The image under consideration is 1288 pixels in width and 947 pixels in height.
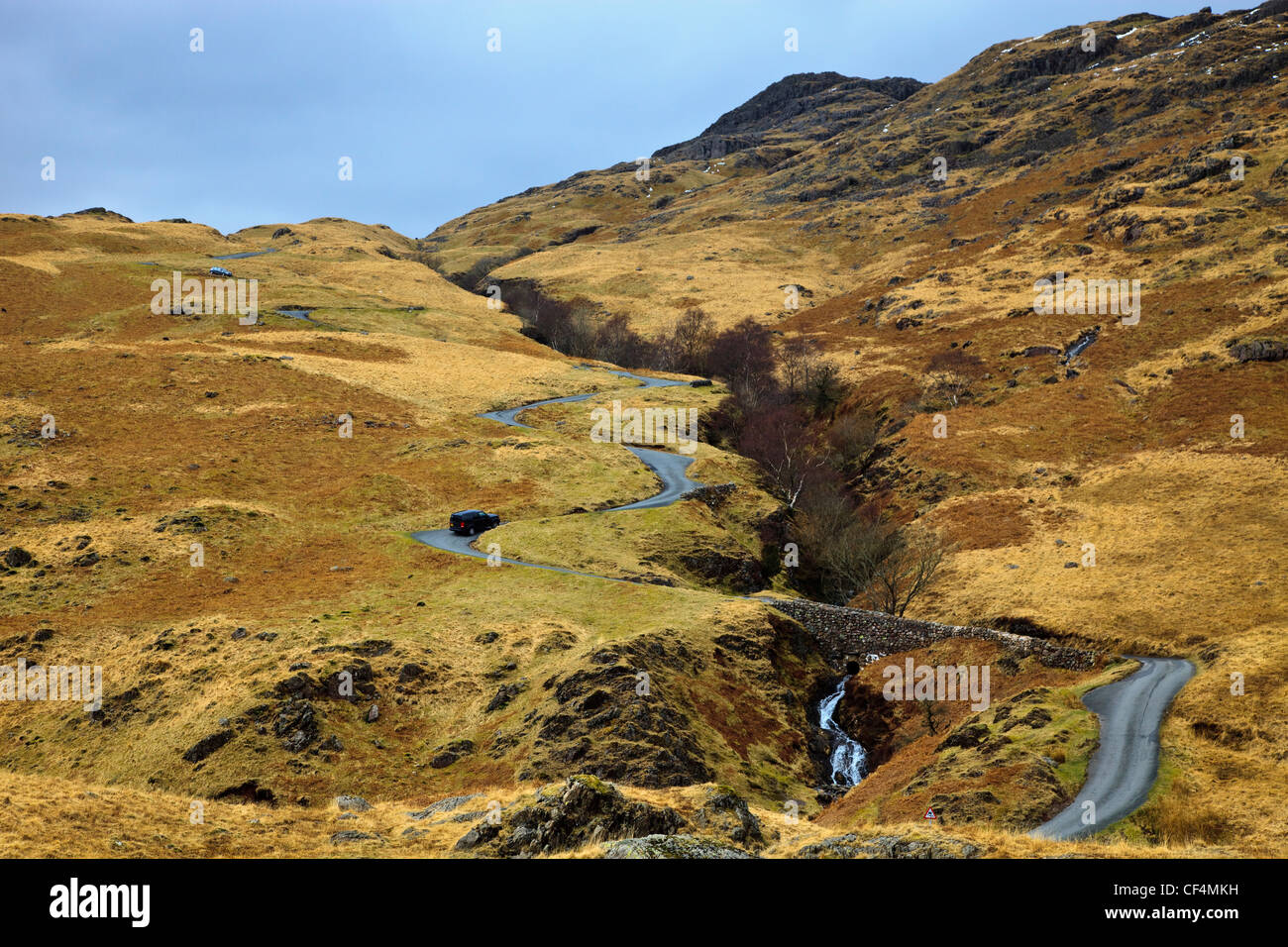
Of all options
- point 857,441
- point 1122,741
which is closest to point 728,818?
point 1122,741

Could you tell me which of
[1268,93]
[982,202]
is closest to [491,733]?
[982,202]

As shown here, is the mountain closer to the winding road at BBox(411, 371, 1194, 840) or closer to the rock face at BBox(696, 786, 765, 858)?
the rock face at BBox(696, 786, 765, 858)

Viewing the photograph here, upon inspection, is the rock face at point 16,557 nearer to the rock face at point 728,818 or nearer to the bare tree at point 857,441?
the rock face at point 728,818

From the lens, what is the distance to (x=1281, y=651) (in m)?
30.7

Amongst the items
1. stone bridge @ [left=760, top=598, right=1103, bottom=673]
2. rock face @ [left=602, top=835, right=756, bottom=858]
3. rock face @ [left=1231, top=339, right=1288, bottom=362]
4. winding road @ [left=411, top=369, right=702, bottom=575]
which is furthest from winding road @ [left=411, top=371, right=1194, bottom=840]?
rock face @ [left=1231, top=339, right=1288, bottom=362]

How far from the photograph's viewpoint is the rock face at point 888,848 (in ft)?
50.2

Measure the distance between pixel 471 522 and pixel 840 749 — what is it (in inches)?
1154

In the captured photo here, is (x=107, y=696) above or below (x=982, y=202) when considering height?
below

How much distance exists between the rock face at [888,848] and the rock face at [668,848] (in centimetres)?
210

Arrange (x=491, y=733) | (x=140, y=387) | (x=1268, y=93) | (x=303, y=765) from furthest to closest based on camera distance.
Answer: (x=1268, y=93)
(x=140, y=387)
(x=491, y=733)
(x=303, y=765)

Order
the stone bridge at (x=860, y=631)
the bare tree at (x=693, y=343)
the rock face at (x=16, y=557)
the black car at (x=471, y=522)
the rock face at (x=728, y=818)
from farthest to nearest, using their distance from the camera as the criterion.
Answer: the bare tree at (x=693, y=343)
the black car at (x=471, y=522)
the stone bridge at (x=860, y=631)
the rock face at (x=16, y=557)
the rock face at (x=728, y=818)

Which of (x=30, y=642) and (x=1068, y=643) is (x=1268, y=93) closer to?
(x=1068, y=643)

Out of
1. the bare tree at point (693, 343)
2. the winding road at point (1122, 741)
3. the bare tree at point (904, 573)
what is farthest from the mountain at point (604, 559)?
the bare tree at point (693, 343)

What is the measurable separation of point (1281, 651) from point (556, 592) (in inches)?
1333
